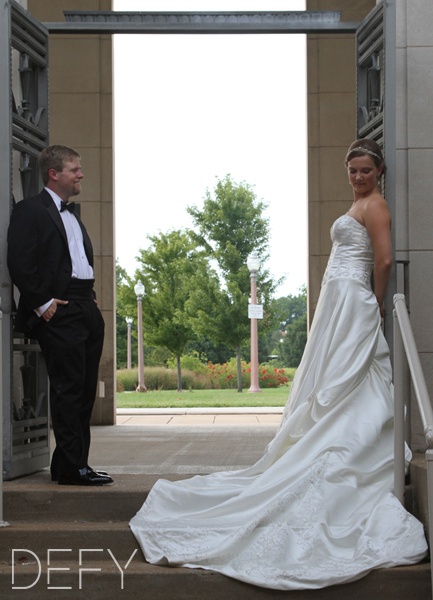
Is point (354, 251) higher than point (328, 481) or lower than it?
higher

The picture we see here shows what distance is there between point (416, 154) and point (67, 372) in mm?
2939

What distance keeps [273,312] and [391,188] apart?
2174 cm

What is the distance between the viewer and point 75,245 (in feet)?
13.7

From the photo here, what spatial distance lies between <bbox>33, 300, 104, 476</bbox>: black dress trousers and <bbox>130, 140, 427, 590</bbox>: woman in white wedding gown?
0.63 m

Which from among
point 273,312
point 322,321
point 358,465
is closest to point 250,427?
point 322,321

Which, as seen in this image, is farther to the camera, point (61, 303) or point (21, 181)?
point (21, 181)

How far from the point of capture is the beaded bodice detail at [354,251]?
167 inches

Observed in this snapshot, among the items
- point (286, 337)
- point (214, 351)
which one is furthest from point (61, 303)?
point (286, 337)

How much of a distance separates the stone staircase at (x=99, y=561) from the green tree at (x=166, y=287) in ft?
78.6

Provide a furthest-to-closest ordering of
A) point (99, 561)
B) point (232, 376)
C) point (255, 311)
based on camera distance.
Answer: point (232, 376) < point (255, 311) < point (99, 561)

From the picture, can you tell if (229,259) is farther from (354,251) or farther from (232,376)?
(354,251)

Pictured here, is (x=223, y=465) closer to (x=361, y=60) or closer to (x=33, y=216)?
(x=33, y=216)

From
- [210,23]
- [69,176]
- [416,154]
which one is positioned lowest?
[69,176]

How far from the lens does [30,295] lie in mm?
3943
